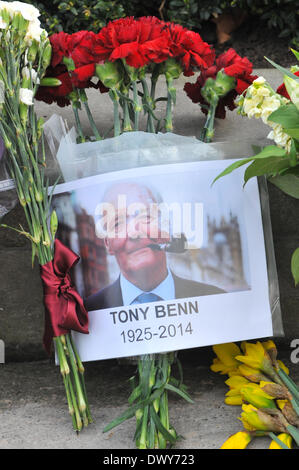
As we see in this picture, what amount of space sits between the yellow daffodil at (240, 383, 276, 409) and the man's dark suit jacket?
202mm

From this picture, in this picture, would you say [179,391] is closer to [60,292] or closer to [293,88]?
[60,292]

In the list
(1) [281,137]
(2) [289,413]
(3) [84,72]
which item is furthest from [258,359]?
(3) [84,72]

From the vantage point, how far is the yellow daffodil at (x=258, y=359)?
4.25 feet

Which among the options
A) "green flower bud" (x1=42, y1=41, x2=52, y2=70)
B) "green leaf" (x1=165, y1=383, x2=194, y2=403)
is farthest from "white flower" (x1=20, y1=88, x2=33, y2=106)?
"green leaf" (x1=165, y1=383, x2=194, y2=403)

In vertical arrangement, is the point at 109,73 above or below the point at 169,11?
below

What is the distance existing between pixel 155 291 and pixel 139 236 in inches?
4.5

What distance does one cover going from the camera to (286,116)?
1103 mm

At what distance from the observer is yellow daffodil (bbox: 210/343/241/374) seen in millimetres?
1393

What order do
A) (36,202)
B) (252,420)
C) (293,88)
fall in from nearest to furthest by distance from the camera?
(293,88) → (252,420) → (36,202)

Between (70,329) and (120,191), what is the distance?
0.97ft

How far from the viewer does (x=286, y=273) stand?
1518 millimetres

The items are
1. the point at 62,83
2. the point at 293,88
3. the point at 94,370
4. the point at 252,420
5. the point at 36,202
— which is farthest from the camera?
the point at 94,370

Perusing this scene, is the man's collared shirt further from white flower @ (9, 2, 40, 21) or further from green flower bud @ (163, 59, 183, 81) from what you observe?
white flower @ (9, 2, 40, 21)

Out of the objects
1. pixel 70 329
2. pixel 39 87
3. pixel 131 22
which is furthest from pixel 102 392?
pixel 131 22
